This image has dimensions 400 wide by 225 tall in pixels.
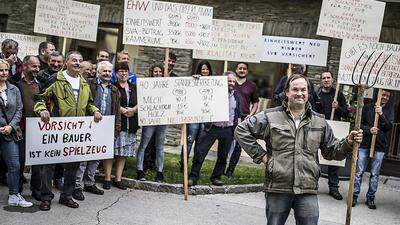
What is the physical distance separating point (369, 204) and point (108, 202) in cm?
396

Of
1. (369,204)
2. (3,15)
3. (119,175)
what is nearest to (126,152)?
(119,175)

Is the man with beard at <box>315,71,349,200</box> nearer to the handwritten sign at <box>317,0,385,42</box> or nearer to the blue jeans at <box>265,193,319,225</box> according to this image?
the handwritten sign at <box>317,0,385,42</box>

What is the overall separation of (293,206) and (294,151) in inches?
19.5

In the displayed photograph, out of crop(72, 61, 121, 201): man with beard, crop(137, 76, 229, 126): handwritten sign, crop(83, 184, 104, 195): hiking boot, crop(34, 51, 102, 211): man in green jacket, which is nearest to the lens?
crop(34, 51, 102, 211): man in green jacket

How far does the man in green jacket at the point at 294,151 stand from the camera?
159 inches

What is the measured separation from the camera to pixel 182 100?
7.05 m

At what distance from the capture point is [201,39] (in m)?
7.22

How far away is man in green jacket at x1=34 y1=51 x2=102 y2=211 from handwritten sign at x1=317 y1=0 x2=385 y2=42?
4.15 metres

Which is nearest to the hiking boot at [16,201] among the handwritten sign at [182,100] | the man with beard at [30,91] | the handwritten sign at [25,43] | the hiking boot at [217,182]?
the man with beard at [30,91]

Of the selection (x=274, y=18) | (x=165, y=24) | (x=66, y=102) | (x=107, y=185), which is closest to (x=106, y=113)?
(x=66, y=102)

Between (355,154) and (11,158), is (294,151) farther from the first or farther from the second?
(11,158)

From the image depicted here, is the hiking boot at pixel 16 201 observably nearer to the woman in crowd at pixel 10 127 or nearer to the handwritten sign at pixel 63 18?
the woman in crowd at pixel 10 127

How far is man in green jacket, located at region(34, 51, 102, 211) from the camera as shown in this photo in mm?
5738

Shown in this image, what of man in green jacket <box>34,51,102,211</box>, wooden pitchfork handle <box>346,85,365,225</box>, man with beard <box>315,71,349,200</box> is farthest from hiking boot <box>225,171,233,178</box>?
wooden pitchfork handle <box>346,85,365,225</box>
